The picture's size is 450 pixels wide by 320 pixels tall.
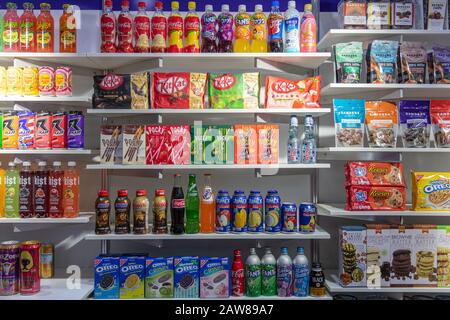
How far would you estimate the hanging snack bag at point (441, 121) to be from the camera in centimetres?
290

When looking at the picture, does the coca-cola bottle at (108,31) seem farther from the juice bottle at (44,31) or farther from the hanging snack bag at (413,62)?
the hanging snack bag at (413,62)

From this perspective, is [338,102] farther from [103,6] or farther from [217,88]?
[103,6]

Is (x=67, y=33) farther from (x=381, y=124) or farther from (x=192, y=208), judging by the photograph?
(x=381, y=124)

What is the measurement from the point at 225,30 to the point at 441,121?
1.51m

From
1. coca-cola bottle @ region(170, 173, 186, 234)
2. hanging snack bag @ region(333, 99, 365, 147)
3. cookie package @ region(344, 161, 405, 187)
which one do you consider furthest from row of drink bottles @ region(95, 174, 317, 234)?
hanging snack bag @ region(333, 99, 365, 147)

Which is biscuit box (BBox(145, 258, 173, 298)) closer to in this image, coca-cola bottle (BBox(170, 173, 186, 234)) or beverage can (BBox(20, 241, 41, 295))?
coca-cola bottle (BBox(170, 173, 186, 234))

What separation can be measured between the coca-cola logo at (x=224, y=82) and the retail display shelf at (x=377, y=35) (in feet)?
2.30

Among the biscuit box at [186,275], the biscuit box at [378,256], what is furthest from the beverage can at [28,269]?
the biscuit box at [378,256]

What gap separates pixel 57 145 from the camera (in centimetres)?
289

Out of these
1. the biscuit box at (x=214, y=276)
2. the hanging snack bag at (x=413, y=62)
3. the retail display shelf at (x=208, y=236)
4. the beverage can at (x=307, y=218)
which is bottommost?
the biscuit box at (x=214, y=276)

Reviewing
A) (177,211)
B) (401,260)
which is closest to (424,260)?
(401,260)

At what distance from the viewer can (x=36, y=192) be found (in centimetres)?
286

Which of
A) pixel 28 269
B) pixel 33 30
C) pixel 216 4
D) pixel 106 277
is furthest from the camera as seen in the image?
pixel 216 4
